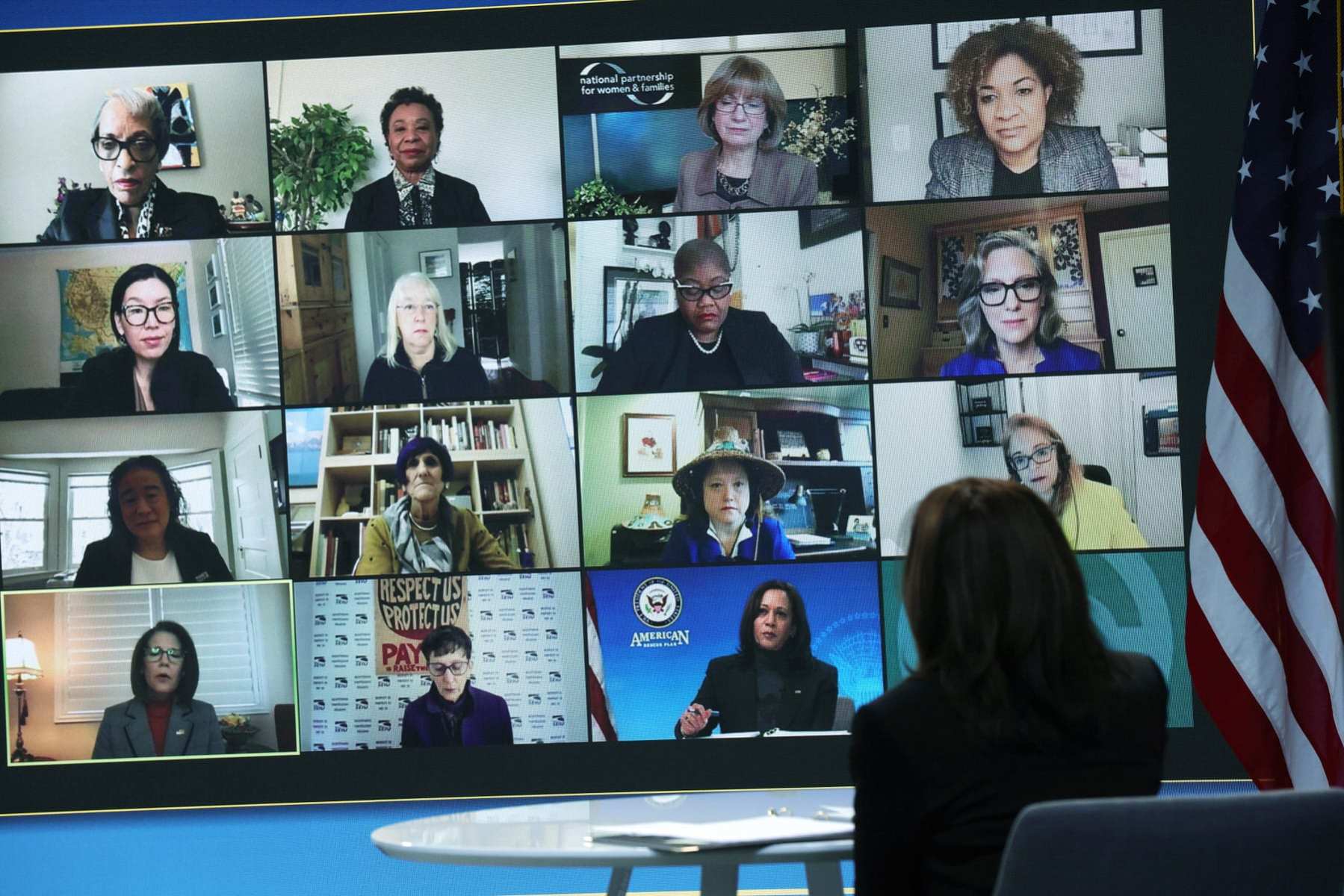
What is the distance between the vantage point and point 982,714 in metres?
1.58

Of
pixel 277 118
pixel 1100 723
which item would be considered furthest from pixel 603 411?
pixel 1100 723

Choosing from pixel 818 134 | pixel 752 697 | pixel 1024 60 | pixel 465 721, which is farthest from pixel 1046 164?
pixel 465 721

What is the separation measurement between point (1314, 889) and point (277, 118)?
4283 mm

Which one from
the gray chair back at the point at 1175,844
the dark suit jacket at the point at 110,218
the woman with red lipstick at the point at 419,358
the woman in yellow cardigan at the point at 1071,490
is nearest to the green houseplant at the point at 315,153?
the dark suit jacket at the point at 110,218

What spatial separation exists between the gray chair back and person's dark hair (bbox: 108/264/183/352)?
4128 mm

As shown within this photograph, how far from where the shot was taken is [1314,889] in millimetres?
1538

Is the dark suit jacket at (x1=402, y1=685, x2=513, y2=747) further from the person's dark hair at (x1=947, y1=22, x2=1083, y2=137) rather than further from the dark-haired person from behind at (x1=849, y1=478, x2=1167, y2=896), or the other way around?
the dark-haired person from behind at (x1=849, y1=478, x2=1167, y2=896)

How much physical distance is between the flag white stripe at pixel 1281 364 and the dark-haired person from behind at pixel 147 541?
3.45 m

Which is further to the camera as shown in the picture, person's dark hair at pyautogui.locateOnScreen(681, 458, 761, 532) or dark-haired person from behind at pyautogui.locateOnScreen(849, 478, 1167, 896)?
person's dark hair at pyautogui.locateOnScreen(681, 458, 761, 532)

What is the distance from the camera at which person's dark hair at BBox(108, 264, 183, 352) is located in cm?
490

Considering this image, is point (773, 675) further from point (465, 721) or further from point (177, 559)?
point (177, 559)

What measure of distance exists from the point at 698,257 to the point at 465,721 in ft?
6.08

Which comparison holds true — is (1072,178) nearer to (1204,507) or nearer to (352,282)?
(1204,507)

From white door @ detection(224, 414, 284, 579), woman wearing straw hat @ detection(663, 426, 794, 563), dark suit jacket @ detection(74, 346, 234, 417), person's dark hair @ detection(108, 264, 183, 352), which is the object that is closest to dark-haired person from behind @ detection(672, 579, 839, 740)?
woman wearing straw hat @ detection(663, 426, 794, 563)
